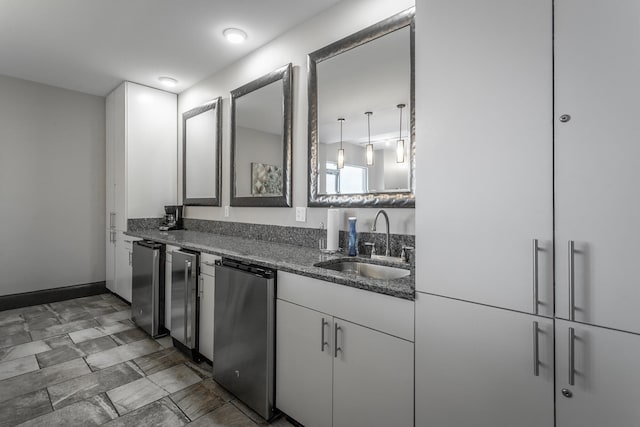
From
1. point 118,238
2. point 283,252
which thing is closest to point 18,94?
point 118,238

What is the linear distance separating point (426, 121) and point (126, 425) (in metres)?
2.14

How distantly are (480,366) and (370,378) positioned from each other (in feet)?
1.51

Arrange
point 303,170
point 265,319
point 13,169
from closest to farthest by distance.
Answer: point 265,319, point 303,170, point 13,169

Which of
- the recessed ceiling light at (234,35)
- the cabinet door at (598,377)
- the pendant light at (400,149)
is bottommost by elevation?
the cabinet door at (598,377)

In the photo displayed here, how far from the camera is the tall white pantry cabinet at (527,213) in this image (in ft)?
2.74

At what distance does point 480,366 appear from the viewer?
3.43ft

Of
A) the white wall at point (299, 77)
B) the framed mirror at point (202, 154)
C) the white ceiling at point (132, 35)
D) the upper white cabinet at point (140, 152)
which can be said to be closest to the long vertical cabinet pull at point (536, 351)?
the white wall at point (299, 77)

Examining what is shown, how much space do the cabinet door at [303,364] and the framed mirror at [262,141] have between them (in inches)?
44.3

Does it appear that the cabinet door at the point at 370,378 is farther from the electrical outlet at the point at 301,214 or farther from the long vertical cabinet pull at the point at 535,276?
the electrical outlet at the point at 301,214

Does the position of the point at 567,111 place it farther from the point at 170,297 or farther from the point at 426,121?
the point at 170,297

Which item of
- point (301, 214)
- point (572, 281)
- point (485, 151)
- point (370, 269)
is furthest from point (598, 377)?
point (301, 214)

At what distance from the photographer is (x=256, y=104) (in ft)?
9.32

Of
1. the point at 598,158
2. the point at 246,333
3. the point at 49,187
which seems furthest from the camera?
the point at 49,187

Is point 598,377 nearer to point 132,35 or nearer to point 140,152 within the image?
point 132,35
